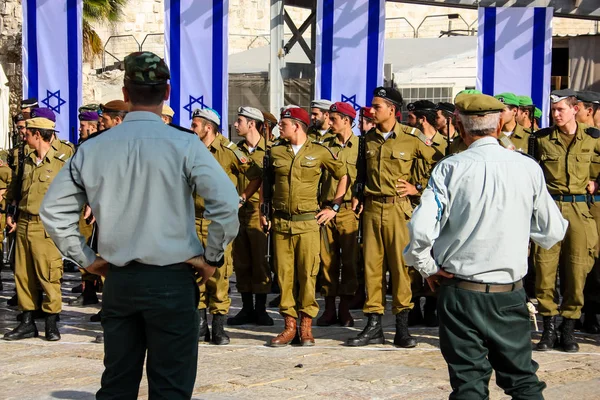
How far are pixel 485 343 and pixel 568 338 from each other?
11.4 ft

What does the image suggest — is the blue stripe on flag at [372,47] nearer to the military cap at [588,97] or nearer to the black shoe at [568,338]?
the military cap at [588,97]

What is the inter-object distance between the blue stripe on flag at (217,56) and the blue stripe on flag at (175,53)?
41 centimetres

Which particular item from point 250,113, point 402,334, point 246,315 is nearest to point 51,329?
point 246,315

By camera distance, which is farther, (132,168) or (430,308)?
(430,308)

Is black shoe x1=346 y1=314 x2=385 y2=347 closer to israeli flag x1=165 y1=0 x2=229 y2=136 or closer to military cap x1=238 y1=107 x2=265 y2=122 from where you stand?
military cap x1=238 y1=107 x2=265 y2=122

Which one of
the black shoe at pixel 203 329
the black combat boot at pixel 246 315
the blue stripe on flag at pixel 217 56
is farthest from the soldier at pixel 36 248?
the blue stripe on flag at pixel 217 56

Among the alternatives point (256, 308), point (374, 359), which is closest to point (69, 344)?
point (256, 308)

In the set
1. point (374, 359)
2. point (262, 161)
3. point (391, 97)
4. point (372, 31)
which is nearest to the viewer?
point (374, 359)

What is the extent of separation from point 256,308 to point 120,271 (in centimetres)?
513

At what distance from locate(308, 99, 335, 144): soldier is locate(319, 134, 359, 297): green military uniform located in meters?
0.68

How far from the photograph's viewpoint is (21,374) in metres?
7.01

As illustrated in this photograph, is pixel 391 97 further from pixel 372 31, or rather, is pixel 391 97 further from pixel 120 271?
pixel 120 271

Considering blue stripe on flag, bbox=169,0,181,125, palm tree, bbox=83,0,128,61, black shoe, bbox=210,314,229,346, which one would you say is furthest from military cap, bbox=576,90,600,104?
palm tree, bbox=83,0,128,61

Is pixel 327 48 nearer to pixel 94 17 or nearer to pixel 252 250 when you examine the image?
pixel 252 250
